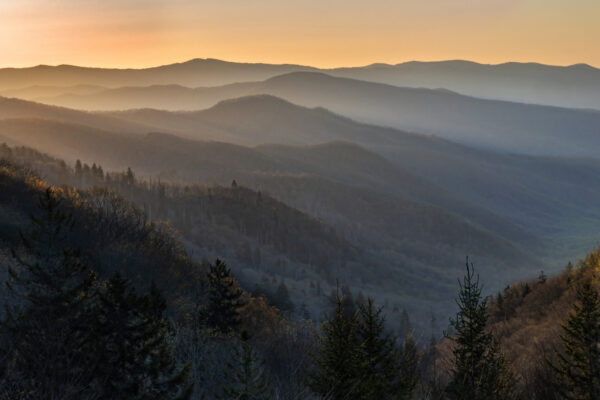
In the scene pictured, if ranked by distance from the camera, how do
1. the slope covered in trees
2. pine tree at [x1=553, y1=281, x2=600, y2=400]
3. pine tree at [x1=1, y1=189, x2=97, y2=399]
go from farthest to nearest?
1. the slope covered in trees
2. pine tree at [x1=553, y1=281, x2=600, y2=400]
3. pine tree at [x1=1, y1=189, x2=97, y2=399]

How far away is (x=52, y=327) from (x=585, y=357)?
14.0 metres

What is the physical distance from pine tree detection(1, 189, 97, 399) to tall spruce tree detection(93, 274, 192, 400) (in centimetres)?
41

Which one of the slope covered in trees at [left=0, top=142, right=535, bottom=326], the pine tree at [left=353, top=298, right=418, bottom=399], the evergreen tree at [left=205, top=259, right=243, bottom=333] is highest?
the pine tree at [left=353, top=298, right=418, bottom=399]

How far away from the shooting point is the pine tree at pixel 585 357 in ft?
46.4

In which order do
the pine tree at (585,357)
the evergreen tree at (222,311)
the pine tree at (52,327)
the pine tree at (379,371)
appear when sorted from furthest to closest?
the evergreen tree at (222,311)
the pine tree at (585,357)
the pine tree at (379,371)
the pine tree at (52,327)

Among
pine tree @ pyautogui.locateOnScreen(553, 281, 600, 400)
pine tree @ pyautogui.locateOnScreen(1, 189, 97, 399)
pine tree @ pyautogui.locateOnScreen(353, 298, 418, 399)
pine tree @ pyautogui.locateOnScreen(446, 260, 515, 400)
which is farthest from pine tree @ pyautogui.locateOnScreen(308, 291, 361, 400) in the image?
pine tree @ pyautogui.locateOnScreen(1, 189, 97, 399)

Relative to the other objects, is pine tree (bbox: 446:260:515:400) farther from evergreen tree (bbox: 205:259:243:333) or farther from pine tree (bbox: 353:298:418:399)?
evergreen tree (bbox: 205:259:243:333)

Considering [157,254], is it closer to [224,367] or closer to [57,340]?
[224,367]

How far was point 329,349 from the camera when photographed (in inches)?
558

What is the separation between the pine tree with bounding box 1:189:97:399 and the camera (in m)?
11.7

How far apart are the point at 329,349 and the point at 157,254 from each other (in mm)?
30828

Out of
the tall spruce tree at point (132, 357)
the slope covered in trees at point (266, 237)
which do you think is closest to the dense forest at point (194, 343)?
the tall spruce tree at point (132, 357)

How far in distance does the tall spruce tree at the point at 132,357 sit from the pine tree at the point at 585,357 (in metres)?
10.0

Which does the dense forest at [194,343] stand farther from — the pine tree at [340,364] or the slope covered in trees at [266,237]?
the slope covered in trees at [266,237]
